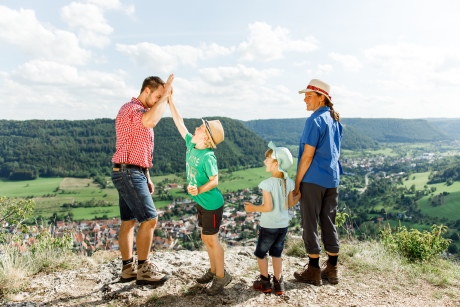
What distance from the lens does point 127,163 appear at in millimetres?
3244

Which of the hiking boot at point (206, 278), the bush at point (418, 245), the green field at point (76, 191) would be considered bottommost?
the green field at point (76, 191)

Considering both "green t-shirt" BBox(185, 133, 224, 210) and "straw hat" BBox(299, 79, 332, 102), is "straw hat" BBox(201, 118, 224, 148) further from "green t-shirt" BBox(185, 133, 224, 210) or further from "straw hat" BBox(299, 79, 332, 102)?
"straw hat" BBox(299, 79, 332, 102)

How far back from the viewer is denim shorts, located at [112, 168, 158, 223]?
3223mm

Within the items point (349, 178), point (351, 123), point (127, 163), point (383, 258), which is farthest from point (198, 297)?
point (351, 123)

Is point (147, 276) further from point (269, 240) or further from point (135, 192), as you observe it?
point (269, 240)

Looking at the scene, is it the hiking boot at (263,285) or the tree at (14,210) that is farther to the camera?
the tree at (14,210)

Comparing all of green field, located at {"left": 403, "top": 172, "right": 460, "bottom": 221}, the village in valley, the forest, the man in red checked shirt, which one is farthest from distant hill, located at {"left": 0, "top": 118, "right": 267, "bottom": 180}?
the man in red checked shirt

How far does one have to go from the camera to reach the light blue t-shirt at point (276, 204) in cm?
320

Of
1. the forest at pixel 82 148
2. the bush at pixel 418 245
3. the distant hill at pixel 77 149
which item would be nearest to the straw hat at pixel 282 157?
the bush at pixel 418 245

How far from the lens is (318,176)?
3.38 meters

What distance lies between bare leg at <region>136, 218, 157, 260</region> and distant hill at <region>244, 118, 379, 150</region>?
120295mm

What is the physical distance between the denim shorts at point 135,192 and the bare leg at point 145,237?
8 cm

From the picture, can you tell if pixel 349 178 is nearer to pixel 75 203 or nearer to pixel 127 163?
pixel 75 203

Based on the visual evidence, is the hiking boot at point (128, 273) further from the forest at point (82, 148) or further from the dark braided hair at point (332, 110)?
the forest at point (82, 148)
